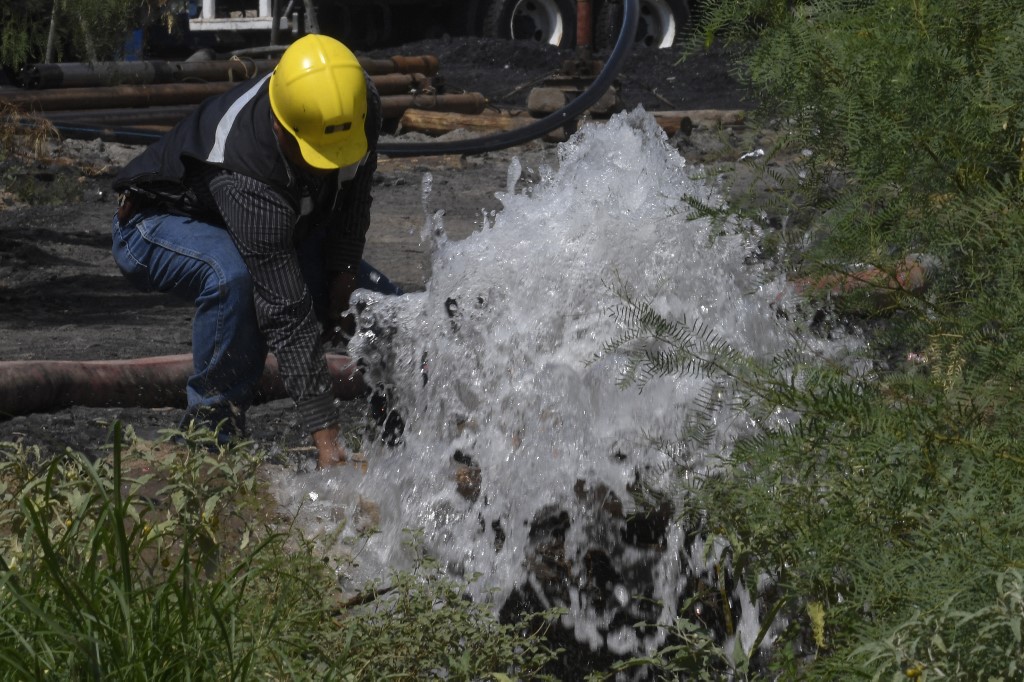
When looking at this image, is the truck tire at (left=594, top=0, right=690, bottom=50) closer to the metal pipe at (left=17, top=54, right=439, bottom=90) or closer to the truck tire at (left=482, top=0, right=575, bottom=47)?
the truck tire at (left=482, top=0, right=575, bottom=47)

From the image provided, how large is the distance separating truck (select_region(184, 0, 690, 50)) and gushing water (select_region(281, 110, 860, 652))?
13.5m

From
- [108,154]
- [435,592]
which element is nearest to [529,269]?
[435,592]

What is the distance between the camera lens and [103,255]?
26.8 feet

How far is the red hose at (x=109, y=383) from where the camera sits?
14.9 feet

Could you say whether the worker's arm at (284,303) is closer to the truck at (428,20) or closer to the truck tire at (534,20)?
the truck at (428,20)

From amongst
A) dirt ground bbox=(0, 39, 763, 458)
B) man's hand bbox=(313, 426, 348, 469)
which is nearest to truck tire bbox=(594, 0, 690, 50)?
dirt ground bbox=(0, 39, 763, 458)

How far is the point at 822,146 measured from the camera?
288 cm

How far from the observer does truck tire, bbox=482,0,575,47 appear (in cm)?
1900

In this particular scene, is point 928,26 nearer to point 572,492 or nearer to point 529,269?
point 572,492

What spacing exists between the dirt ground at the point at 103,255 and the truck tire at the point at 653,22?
3.52 metres

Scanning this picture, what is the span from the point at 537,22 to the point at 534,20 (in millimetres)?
59

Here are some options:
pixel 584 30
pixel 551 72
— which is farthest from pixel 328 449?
pixel 551 72

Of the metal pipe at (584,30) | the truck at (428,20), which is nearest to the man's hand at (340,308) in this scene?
the metal pipe at (584,30)

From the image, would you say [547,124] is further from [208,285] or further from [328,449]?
[328,449]
